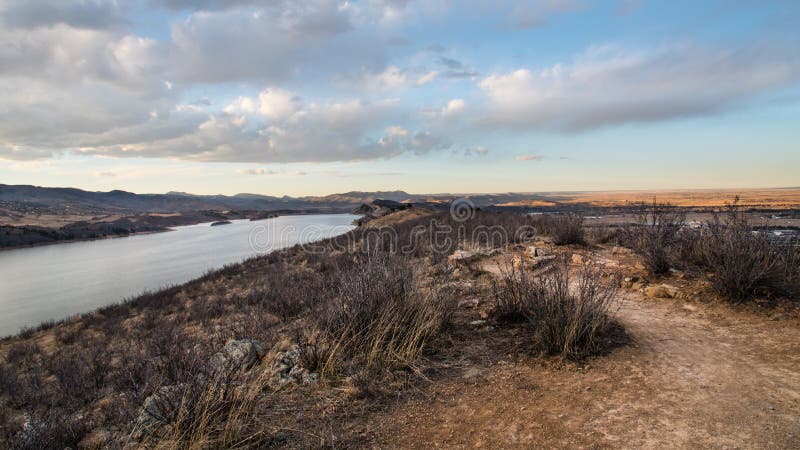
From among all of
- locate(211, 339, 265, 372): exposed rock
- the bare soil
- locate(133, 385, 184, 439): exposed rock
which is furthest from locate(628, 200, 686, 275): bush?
locate(133, 385, 184, 439): exposed rock

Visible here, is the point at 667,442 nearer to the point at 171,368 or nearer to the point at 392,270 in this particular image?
the point at 392,270

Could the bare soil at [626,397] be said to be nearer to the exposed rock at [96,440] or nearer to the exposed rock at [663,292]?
A: the exposed rock at [663,292]

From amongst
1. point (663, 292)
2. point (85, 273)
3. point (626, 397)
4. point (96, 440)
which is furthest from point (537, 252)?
point (85, 273)

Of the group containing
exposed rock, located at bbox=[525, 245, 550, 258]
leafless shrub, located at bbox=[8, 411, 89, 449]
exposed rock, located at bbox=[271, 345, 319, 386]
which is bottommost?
leafless shrub, located at bbox=[8, 411, 89, 449]

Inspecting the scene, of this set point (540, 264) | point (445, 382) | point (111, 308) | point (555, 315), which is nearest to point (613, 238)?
point (540, 264)

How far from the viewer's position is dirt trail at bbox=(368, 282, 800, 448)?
2.52 meters

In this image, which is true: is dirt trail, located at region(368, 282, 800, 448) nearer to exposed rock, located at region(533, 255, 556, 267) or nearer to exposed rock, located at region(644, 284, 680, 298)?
exposed rock, located at region(644, 284, 680, 298)

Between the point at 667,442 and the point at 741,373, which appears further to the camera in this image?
the point at 741,373

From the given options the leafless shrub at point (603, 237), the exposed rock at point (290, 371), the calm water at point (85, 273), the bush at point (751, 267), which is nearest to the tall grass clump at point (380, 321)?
the exposed rock at point (290, 371)

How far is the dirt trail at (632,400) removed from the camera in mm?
2518

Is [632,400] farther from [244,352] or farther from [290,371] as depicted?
[244,352]

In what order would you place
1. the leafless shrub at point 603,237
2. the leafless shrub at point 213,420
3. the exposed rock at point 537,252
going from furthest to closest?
the leafless shrub at point 603,237, the exposed rock at point 537,252, the leafless shrub at point 213,420

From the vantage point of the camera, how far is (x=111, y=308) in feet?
49.5

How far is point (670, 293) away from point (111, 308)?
59.3 ft
